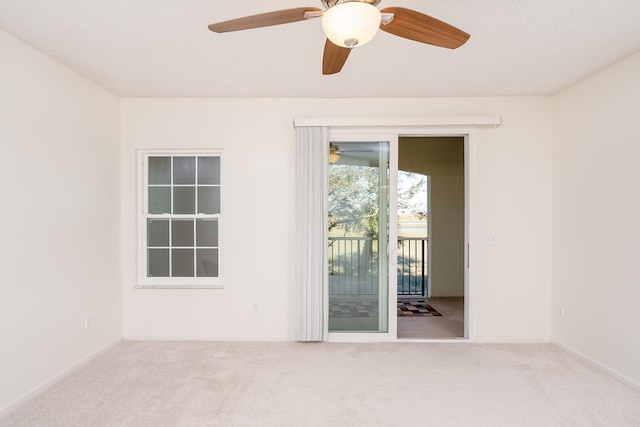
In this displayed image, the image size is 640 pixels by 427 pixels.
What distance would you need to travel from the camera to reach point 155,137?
3795mm

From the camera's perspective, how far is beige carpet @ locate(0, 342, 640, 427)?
7.66ft

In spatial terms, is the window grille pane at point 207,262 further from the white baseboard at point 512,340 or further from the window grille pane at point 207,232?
the white baseboard at point 512,340

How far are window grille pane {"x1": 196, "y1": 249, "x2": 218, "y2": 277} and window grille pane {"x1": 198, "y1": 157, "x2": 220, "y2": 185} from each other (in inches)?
30.5

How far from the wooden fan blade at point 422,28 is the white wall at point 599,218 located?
6.69ft

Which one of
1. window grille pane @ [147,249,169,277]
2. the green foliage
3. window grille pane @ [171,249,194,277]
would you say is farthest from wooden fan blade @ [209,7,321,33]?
window grille pane @ [147,249,169,277]

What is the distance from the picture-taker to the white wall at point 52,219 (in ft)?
8.09

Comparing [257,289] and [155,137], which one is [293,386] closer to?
[257,289]

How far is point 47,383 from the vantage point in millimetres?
2758

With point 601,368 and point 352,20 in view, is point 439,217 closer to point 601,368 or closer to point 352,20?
point 601,368

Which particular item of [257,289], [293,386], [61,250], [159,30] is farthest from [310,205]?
[61,250]

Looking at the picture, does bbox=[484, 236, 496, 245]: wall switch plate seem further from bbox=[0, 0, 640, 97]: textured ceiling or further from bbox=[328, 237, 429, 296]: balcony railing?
bbox=[0, 0, 640, 97]: textured ceiling

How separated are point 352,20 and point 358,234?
2.63 metres

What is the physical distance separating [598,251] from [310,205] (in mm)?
2660

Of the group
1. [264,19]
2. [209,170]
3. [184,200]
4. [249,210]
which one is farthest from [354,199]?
[264,19]
